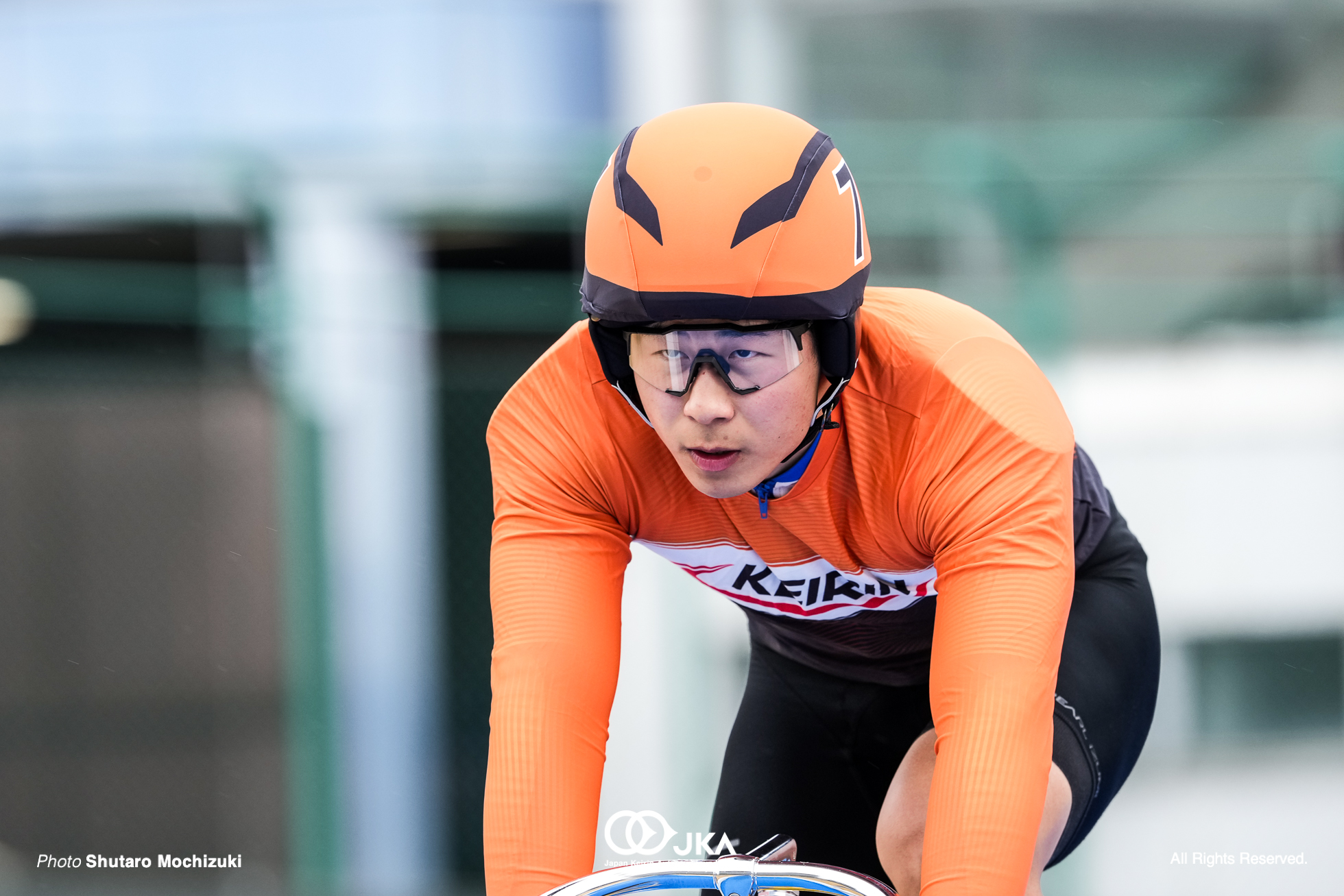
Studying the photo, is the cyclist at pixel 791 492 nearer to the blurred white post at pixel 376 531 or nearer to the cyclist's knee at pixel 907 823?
the cyclist's knee at pixel 907 823

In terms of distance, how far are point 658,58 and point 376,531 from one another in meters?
2.90

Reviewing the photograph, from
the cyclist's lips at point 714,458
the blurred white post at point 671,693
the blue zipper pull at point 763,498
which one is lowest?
the blurred white post at point 671,693

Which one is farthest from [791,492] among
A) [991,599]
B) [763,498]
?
[991,599]

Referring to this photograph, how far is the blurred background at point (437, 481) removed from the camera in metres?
5.18

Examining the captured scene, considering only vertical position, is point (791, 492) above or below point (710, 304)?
below

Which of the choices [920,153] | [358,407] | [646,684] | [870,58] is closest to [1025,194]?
[920,153]

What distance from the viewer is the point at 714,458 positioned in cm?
173

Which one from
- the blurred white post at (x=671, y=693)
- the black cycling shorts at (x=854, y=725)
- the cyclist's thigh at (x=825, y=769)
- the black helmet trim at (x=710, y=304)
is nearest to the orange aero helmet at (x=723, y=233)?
the black helmet trim at (x=710, y=304)

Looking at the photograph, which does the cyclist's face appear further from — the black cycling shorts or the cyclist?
the black cycling shorts

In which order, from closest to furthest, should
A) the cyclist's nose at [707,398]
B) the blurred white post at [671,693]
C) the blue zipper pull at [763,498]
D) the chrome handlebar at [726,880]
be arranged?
1. the chrome handlebar at [726,880]
2. the cyclist's nose at [707,398]
3. the blue zipper pull at [763,498]
4. the blurred white post at [671,693]

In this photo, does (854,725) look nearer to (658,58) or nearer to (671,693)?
(671,693)

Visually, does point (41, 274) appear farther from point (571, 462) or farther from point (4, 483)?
point (571, 462)

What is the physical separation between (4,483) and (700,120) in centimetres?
506

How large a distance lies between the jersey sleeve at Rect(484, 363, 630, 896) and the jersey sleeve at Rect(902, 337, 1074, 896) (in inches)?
18.3
